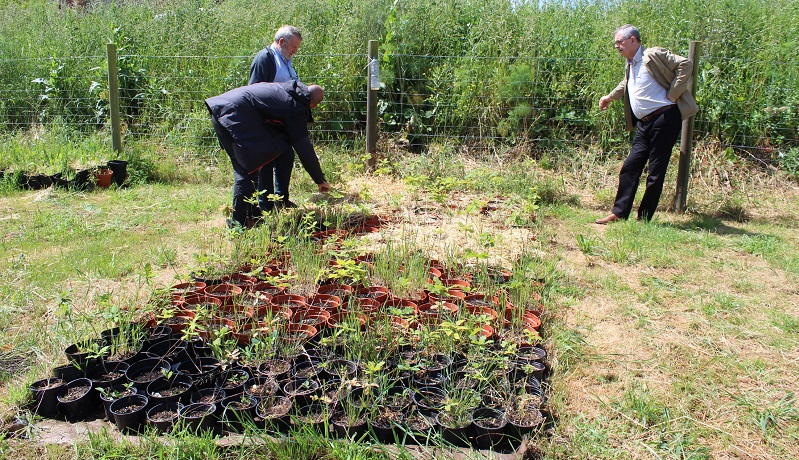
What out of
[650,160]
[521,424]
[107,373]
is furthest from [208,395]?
[650,160]

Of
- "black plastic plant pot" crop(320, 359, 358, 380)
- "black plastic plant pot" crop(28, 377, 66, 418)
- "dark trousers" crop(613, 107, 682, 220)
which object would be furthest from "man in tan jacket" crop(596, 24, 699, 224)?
"black plastic plant pot" crop(28, 377, 66, 418)

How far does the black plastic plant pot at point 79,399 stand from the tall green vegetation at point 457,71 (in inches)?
231

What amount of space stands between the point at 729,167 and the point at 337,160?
4.71 m

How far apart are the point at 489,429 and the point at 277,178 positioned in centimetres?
383

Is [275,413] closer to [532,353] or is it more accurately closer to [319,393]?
[319,393]

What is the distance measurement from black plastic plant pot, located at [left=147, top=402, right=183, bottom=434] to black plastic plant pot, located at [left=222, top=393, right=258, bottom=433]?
217 mm

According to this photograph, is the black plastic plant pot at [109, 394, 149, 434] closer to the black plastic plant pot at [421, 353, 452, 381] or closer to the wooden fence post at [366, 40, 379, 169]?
the black plastic plant pot at [421, 353, 452, 381]

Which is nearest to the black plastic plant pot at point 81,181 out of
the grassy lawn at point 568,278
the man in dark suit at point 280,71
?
the grassy lawn at point 568,278

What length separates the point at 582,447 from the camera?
282 centimetres

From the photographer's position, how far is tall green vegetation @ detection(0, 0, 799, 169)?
25.8ft

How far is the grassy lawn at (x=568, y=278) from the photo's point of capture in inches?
116

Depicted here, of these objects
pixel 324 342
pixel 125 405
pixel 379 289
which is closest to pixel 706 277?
pixel 379 289

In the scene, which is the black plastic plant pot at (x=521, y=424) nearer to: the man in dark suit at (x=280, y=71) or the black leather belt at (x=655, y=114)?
the man in dark suit at (x=280, y=71)

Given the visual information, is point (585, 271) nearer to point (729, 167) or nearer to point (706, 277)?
point (706, 277)
